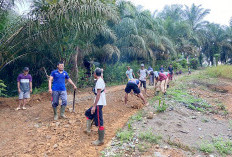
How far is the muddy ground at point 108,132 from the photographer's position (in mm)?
3439

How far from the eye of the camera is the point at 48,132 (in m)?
4.11

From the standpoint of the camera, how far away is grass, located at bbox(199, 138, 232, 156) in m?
3.78

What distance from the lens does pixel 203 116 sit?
20.1ft

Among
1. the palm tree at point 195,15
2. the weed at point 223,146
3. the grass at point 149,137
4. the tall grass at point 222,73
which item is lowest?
the weed at point 223,146

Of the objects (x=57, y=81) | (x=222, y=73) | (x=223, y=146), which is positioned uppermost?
(x=57, y=81)

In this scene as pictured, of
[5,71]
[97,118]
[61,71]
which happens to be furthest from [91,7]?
[5,71]

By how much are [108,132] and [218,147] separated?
2407 mm

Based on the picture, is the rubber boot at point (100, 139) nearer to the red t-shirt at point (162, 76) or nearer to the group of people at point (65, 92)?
the group of people at point (65, 92)

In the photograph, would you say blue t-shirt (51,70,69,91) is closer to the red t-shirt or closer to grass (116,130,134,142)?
grass (116,130,134,142)

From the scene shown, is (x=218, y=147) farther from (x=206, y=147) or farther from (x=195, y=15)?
(x=195, y=15)

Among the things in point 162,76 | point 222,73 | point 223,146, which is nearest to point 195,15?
point 222,73

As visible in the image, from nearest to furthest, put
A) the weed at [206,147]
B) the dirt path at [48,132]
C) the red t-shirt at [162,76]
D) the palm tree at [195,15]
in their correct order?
the dirt path at [48,132] < the weed at [206,147] < the red t-shirt at [162,76] < the palm tree at [195,15]

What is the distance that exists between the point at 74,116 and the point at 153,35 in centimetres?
1035

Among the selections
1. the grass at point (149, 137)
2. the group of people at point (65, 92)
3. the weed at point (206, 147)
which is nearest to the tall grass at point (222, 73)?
the group of people at point (65, 92)
